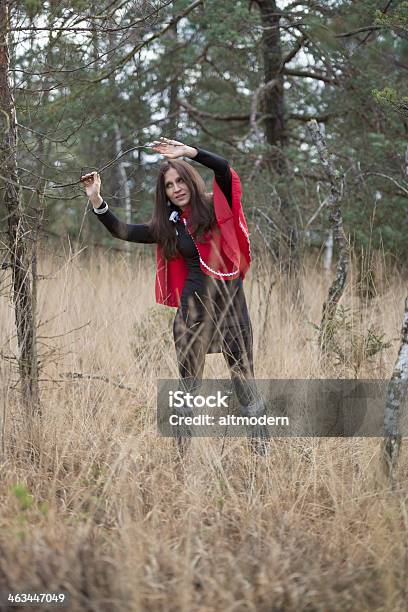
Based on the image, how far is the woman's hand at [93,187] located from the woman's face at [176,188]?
1.18 ft

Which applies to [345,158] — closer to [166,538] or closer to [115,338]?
[115,338]

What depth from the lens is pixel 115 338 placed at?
16.1 ft

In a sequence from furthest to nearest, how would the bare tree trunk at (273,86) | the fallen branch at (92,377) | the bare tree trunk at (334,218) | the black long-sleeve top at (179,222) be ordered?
the bare tree trunk at (273,86) → the bare tree trunk at (334,218) → the fallen branch at (92,377) → the black long-sleeve top at (179,222)

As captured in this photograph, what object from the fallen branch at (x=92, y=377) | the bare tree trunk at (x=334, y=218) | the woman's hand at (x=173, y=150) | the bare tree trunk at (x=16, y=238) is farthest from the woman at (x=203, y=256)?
the bare tree trunk at (x=334, y=218)

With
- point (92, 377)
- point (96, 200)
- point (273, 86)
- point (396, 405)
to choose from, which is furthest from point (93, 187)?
point (273, 86)

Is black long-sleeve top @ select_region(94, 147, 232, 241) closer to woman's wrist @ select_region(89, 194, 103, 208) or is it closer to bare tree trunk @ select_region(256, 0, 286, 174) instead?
woman's wrist @ select_region(89, 194, 103, 208)

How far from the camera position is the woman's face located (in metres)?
3.42

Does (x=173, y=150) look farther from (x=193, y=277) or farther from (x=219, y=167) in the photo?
(x=193, y=277)

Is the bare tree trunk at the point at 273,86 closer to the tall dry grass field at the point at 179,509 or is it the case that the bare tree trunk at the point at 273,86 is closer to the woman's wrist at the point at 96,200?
the tall dry grass field at the point at 179,509

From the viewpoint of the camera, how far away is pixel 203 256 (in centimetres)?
339

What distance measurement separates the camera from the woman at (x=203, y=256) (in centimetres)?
334

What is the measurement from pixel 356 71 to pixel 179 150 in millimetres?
5074

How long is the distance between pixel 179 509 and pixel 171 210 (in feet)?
4.97

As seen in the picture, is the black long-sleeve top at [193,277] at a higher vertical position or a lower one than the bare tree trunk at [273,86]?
lower
